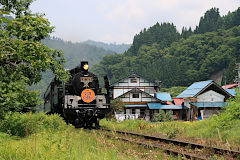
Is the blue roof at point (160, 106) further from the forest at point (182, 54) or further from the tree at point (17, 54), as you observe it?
the forest at point (182, 54)

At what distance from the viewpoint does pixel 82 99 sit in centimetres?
1542

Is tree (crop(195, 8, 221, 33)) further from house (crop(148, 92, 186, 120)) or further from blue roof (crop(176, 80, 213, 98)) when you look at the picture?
blue roof (crop(176, 80, 213, 98))

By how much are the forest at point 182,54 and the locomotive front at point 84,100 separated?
65209mm

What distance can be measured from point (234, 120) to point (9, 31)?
10084 mm

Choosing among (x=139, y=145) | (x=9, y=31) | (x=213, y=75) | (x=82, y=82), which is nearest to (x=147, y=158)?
(x=139, y=145)

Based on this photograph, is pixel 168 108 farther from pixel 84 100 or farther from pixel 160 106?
pixel 84 100

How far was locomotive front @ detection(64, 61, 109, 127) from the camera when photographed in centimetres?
1512

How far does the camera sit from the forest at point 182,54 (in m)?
96.1

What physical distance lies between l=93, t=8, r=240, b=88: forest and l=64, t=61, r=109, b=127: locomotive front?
65209mm

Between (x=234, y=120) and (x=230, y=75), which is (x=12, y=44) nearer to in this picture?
(x=234, y=120)

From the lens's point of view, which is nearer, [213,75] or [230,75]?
[230,75]

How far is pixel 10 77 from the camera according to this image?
748 centimetres

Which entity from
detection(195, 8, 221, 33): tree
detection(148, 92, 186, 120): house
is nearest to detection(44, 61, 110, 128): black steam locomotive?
detection(148, 92, 186, 120): house

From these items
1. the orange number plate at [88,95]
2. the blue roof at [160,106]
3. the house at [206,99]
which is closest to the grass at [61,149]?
the orange number plate at [88,95]
